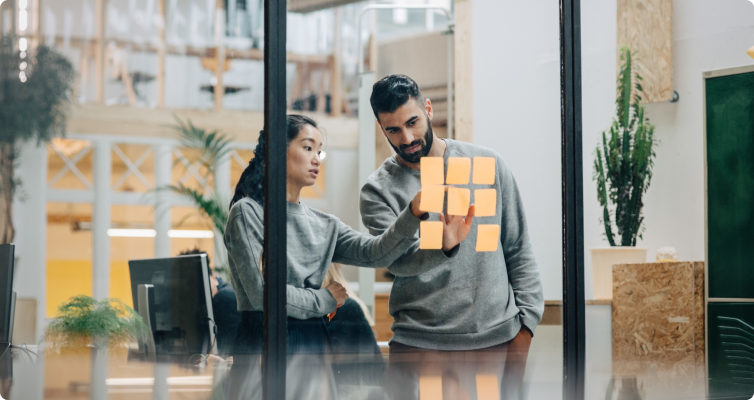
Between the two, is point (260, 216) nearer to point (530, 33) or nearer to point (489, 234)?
point (489, 234)

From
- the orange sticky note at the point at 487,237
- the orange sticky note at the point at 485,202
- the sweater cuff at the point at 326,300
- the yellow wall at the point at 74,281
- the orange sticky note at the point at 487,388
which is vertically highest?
the orange sticky note at the point at 485,202

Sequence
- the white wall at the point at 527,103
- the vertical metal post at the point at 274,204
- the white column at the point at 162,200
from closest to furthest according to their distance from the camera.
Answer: the vertical metal post at the point at 274,204, the white column at the point at 162,200, the white wall at the point at 527,103

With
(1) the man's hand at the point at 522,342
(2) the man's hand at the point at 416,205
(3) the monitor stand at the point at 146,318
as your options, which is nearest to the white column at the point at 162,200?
Answer: (3) the monitor stand at the point at 146,318

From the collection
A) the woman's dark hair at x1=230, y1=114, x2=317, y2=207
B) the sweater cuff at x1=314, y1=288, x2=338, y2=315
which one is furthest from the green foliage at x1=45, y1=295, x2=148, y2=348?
the sweater cuff at x1=314, y1=288, x2=338, y2=315

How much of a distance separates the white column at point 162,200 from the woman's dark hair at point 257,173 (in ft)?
1.00

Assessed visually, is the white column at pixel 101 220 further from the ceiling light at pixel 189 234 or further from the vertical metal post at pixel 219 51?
the vertical metal post at pixel 219 51

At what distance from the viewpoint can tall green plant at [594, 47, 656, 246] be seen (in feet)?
12.9

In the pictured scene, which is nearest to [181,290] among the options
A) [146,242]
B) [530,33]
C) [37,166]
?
[146,242]

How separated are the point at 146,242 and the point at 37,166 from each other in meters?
0.59

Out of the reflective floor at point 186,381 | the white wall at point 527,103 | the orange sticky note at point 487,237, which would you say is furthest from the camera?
the white wall at point 527,103

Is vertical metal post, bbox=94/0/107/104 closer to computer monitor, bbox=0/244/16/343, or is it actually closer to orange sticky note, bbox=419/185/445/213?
computer monitor, bbox=0/244/16/343

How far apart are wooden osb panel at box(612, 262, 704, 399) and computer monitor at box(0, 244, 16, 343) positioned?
2895 mm

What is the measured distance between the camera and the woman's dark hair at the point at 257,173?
3.37 meters

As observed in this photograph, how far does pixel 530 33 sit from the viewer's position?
12.5 feet
